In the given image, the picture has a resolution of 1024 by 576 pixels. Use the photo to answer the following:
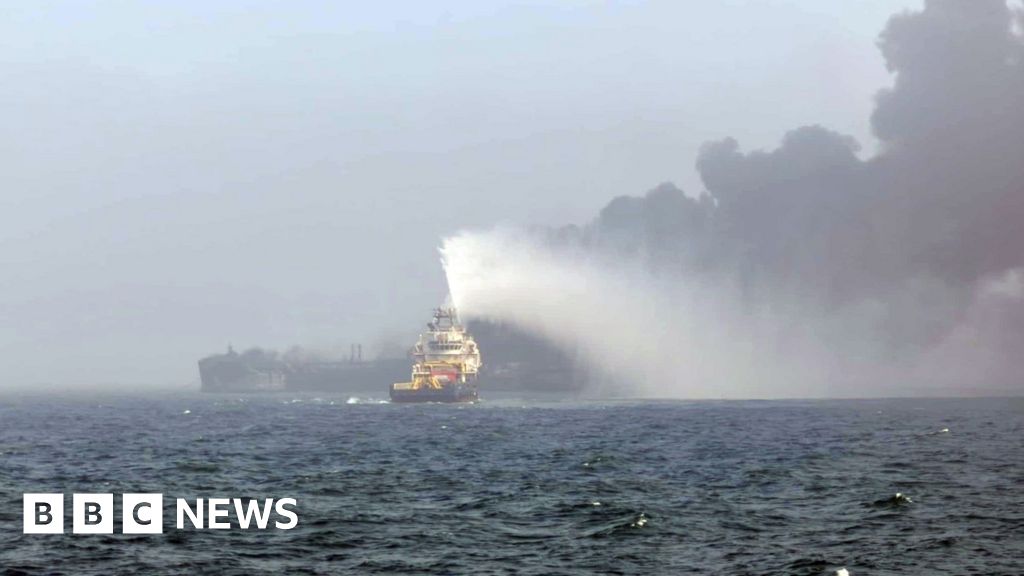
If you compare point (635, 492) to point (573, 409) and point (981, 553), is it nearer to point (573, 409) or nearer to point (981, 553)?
point (981, 553)

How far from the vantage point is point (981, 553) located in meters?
39.2

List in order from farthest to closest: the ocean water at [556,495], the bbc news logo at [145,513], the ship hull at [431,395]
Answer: the ship hull at [431,395] → the bbc news logo at [145,513] → the ocean water at [556,495]

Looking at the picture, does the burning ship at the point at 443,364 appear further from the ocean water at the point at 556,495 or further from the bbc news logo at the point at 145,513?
the bbc news logo at the point at 145,513

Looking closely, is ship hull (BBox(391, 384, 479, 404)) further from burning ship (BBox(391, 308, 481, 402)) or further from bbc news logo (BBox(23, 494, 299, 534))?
bbc news logo (BBox(23, 494, 299, 534))

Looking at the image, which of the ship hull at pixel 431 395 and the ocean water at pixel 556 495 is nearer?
the ocean water at pixel 556 495

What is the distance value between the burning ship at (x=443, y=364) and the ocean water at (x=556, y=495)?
5765cm

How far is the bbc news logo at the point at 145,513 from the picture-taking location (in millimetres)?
44219

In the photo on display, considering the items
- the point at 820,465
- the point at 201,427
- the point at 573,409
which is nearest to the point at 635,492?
the point at 820,465

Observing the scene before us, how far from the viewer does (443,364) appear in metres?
166

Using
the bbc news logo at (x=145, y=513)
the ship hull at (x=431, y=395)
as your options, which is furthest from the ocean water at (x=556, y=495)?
the ship hull at (x=431, y=395)

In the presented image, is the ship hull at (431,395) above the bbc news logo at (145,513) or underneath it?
above

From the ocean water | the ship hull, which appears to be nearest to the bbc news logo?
the ocean water

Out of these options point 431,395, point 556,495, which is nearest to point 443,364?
point 431,395

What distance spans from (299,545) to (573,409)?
356ft
